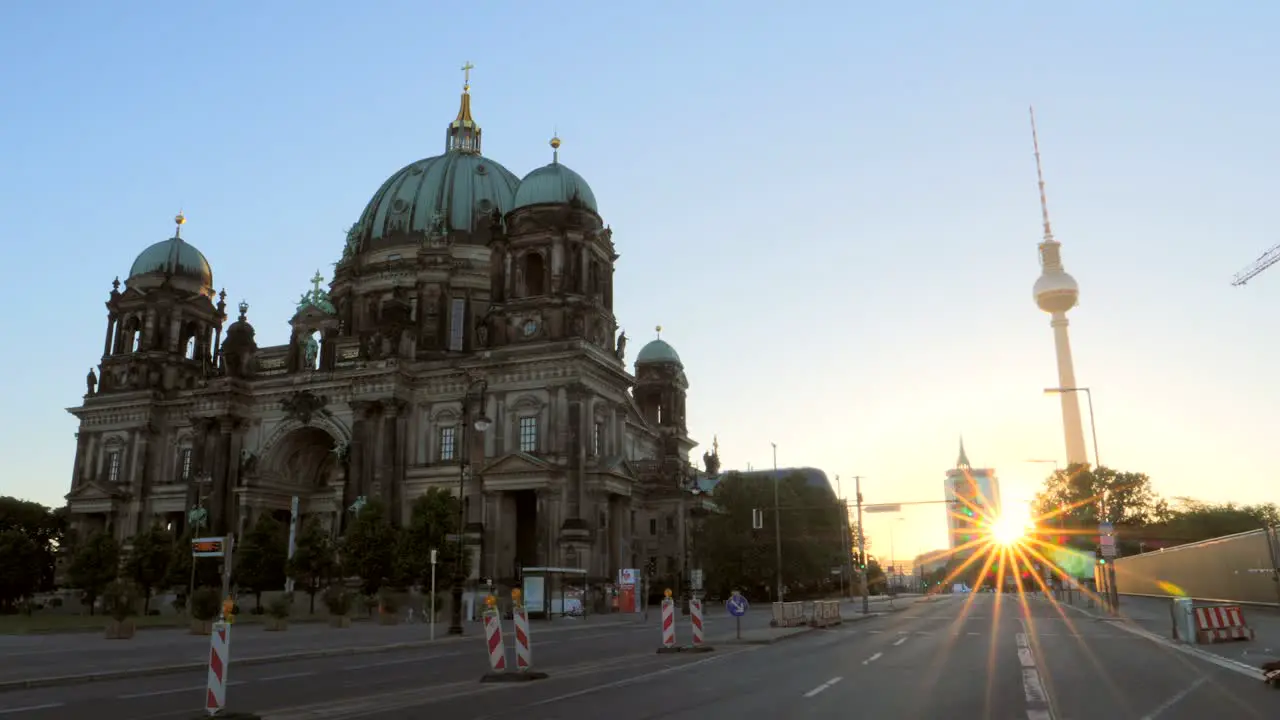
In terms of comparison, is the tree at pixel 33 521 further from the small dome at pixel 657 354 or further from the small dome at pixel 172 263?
the small dome at pixel 657 354

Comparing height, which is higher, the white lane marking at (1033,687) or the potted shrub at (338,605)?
the potted shrub at (338,605)

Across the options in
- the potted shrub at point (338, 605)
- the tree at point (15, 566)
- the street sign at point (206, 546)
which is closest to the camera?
the potted shrub at point (338, 605)

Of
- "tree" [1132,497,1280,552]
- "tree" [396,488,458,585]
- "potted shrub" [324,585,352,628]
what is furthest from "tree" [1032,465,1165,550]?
"potted shrub" [324,585,352,628]

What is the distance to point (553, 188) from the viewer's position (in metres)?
66.6

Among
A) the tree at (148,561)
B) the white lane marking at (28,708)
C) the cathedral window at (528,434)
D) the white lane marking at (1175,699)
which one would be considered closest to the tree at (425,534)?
the cathedral window at (528,434)

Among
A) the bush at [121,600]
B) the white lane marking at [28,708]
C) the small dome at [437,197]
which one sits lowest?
the white lane marking at [28,708]

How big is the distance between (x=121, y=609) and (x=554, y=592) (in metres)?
24.7

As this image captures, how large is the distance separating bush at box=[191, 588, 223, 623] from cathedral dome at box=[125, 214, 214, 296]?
165 ft

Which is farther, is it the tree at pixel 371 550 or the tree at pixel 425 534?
the tree at pixel 371 550

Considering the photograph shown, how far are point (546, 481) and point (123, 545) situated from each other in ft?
115

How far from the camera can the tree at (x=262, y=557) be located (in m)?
57.9

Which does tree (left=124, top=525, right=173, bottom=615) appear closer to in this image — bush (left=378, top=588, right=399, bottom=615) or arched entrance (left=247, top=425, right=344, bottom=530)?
arched entrance (left=247, top=425, right=344, bottom=530)

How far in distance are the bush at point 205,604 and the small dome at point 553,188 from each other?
36.5 meters

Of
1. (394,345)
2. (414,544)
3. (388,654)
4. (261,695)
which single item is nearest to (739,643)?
(388,654)
